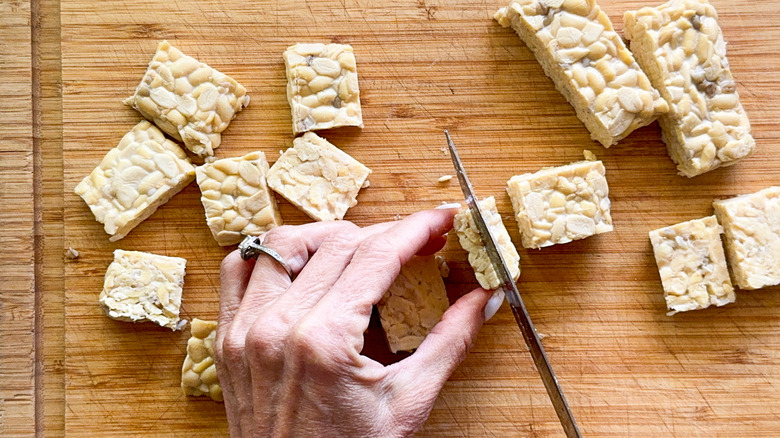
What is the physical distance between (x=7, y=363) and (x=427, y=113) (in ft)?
6.20

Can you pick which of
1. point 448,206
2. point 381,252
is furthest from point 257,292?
point 448,206

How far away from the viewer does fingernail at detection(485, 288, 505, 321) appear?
2.26 meters

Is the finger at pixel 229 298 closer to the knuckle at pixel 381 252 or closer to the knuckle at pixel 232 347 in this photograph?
the knuckle at pixel 232 347

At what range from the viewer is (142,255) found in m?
2.39

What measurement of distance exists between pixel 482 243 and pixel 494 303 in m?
0.23

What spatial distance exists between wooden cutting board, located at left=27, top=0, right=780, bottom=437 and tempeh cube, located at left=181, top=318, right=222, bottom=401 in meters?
0.09

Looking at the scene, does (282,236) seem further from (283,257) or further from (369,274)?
(369,274)

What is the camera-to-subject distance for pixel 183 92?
2.42 meters

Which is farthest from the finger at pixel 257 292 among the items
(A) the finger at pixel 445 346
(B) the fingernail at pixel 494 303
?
(B) the fingernail at pixel 494 303

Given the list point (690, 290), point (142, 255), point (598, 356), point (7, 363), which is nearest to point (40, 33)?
point (142, 255)

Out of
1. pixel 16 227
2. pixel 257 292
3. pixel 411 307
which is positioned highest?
pixel 257 292

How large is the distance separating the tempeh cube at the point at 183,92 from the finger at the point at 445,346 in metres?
1.14

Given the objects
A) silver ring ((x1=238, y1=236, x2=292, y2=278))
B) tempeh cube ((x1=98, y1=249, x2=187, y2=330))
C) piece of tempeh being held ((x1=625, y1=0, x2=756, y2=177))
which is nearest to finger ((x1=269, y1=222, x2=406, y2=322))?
silver ring ((x1=238, y1=236, x2=292, y2=278))

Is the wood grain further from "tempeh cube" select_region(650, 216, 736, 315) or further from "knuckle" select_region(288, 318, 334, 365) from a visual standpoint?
"tempeh cube" select_region(650, 216, 736, 315)
